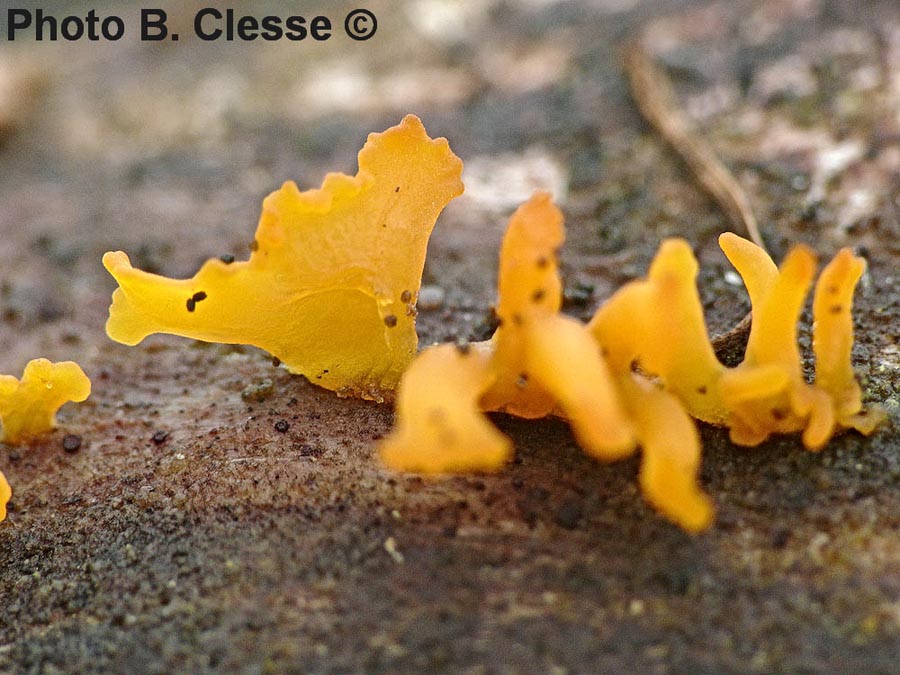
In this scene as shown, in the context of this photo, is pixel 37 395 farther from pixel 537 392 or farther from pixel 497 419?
pixel 537 392

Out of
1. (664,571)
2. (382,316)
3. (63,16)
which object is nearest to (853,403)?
(664,571)

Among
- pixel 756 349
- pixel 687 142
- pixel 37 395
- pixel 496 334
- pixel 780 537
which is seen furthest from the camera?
pixel 687 142

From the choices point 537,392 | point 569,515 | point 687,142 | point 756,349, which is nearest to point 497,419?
point 537,392

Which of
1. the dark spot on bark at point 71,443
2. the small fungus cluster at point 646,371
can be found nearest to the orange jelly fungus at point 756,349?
the small fungus cluster at point 646,371

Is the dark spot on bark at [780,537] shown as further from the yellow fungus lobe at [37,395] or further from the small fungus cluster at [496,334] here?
the yellow fungus lobe at [37,395]

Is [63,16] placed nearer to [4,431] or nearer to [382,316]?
[4,431]
